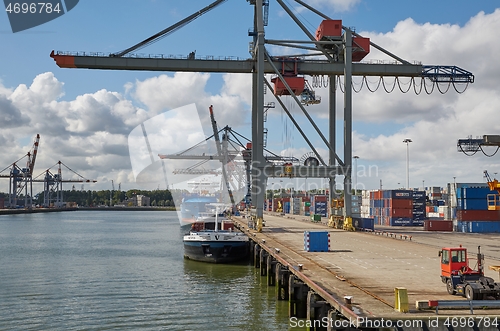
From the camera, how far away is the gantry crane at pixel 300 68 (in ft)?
147

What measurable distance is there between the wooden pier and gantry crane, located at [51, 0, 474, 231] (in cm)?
1203

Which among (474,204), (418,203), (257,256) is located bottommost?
(257,256)

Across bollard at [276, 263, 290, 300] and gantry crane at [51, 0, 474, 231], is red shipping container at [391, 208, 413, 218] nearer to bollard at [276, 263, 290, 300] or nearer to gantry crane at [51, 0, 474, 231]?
gantry crane at [51, 0, 474, 231]

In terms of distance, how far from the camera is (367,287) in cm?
1802

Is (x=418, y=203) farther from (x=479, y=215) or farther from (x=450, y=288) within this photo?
(x=450, y=288)

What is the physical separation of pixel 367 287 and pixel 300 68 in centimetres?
3279

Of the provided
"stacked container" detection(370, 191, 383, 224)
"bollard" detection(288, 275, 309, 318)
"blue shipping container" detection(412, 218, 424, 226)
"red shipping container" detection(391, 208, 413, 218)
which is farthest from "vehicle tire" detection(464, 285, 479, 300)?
"stacked container" detection(370, 191, 383, 224)

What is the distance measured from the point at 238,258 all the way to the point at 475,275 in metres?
24.7

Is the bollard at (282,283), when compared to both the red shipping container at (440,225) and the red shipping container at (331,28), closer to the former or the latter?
the red shipping container at (331,28)

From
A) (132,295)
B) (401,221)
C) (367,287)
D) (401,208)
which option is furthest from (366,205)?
(367,287)

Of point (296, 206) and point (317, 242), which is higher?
point (317, 242)

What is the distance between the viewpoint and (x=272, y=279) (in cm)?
3003

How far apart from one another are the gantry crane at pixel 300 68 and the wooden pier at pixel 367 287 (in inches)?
474

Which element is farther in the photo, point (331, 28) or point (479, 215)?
point (479, 215)
